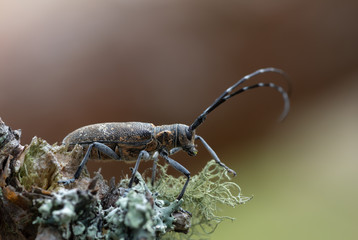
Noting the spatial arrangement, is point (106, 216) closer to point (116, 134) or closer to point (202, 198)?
point (202, 198)

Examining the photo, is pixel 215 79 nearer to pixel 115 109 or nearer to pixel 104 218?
pixel 115 109

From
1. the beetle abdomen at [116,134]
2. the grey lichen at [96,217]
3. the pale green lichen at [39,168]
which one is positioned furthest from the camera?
the beetle abdomen at [116,134]

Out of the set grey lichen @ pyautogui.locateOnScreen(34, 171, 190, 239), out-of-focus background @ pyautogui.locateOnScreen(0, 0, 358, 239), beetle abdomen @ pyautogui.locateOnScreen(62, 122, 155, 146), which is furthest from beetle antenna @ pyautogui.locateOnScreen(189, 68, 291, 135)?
out-of-focus background @ pyautogui.locateOnScreen(0, 0, 358, 239)

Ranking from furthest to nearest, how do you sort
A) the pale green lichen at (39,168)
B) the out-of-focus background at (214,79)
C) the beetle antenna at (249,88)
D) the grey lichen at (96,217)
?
the out-of-focus background at (214,79) < the beetle antenna at (249,88) < the pale green lichen at (39,168) < the grey lichen at (96,217)

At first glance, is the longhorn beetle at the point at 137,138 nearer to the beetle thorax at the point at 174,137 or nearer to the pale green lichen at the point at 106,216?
the beetle thorax at the point at 174,137

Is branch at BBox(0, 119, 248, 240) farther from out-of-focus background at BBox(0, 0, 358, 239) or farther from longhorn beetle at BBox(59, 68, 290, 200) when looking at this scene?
out-of-focus background at BBox(0, 0, 358, 239)

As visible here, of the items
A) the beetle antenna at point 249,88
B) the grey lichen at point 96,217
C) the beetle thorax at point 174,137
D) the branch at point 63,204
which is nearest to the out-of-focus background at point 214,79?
the beetle thorax at point 174,137

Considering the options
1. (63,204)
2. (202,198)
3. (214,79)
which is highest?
(214,79)

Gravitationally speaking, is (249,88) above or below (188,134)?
above

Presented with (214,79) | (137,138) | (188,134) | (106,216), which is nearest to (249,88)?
(188,134)
